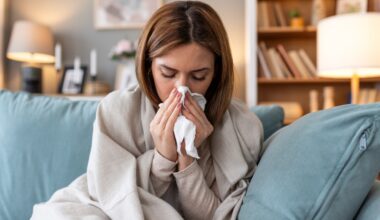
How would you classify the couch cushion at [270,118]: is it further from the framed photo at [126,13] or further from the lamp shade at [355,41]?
the framed photo at [126,13]

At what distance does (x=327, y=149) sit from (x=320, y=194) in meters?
0.08

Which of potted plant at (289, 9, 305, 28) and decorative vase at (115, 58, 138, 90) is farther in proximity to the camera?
decorative vase at (115, 58, 138, 90)

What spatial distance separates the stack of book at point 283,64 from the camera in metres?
2.65

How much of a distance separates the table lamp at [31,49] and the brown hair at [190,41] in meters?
2.15

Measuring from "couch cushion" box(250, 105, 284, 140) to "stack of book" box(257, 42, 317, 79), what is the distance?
148 cm

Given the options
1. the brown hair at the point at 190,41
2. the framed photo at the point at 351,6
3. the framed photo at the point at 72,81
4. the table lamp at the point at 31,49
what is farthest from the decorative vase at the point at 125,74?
the brown hair at the point at 190,41

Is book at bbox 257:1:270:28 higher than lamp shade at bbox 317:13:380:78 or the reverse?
higher

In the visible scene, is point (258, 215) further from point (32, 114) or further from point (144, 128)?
point (32, 114)

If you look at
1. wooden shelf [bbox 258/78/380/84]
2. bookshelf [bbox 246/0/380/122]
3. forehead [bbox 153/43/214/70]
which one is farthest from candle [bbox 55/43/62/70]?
forehead [bbox 153/43/214/70]

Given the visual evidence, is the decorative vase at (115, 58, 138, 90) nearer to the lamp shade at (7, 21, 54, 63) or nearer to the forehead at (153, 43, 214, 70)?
the lamp shade at (7, 21, 54, 63)

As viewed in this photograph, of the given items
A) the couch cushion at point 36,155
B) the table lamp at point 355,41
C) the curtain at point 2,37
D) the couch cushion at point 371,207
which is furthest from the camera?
the curtain at point 2,37

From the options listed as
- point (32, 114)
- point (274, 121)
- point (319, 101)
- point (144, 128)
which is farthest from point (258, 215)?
point (319, 101)

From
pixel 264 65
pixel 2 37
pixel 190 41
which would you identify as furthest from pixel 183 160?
pixel 2 37

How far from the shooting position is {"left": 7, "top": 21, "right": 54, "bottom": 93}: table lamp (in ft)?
9.08
